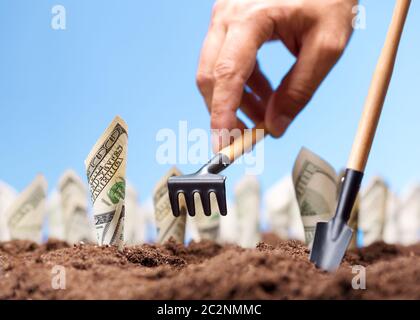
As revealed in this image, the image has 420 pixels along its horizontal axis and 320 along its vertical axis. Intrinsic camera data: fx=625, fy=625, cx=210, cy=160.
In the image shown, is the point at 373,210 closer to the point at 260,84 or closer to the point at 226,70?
the point at 260,84

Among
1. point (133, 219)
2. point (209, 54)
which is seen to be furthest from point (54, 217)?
point (209, 54)

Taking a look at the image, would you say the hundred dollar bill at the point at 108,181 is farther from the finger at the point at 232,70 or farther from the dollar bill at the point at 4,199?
the dollar bill at the point at 4,199

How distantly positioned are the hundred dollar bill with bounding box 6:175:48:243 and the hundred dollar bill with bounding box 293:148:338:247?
146 cm

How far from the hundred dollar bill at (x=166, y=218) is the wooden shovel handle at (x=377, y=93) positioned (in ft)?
3.44

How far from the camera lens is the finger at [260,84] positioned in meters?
3.08

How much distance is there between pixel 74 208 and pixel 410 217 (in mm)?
2474

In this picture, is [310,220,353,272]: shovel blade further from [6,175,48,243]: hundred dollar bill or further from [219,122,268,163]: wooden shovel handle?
[6,175,48,243]: hundred dollar bill

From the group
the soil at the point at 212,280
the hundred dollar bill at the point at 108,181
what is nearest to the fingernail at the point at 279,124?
the hundred dollar bill at the point at 108,181

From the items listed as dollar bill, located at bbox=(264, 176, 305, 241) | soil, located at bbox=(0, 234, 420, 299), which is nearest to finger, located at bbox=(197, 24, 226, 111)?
soil, located at bbox=(0, 234, 420, 299)

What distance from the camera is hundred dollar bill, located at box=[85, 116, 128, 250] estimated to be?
190 cm

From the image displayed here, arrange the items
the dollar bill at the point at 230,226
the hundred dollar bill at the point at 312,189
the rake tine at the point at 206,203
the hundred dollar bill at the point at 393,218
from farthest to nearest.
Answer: the hundred dollar bill at the point at 393,218
the dollar bill at the point at 230,226
the hundred dollar bill at the point at 312,189
the rake tine at the point at 206,203

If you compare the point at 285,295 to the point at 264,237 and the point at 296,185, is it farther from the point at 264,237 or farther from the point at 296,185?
the point at 264,237

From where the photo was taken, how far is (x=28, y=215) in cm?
318
